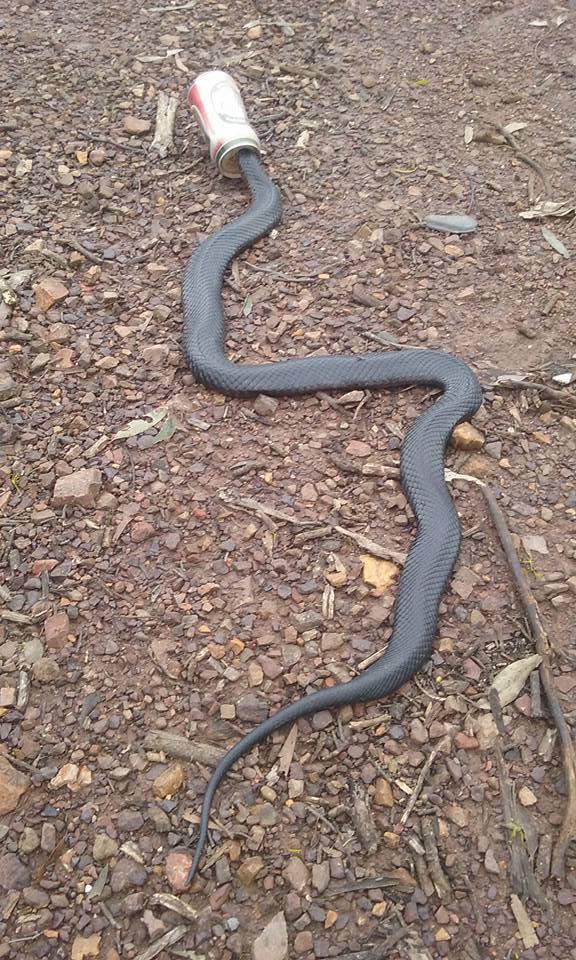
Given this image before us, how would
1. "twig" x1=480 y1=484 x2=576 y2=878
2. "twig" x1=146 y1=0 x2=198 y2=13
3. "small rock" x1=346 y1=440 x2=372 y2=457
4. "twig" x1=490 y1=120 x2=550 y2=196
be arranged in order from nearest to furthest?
1. "twig" x1=480 y1=484 x2=576 y2=878
2. "small rock" x1=346 y1=440 x2=372 y2=457
3. "twig" x1=490 y1=120 x2=550 y2=196
4. "twig" x1=146 y1=0 x2=198 y2=13

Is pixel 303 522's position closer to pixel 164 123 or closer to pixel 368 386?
pixel 368 386

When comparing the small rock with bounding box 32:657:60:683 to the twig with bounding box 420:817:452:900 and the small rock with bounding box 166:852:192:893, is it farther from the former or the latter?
→ the twig with bounding box 420:817:452:900

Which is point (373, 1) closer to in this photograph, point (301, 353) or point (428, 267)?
point (428, 267)

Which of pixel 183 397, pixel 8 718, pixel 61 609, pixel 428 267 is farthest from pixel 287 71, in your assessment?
pixel 8 718

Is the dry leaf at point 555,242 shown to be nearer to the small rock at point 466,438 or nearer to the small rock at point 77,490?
the small rock at point 466,438

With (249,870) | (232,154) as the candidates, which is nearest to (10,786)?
(249,870)

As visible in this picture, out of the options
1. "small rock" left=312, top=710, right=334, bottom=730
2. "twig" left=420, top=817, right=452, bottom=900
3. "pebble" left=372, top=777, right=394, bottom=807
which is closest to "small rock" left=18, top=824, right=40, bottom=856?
"small rock" left=312, top=710, right=334, bottom=730
